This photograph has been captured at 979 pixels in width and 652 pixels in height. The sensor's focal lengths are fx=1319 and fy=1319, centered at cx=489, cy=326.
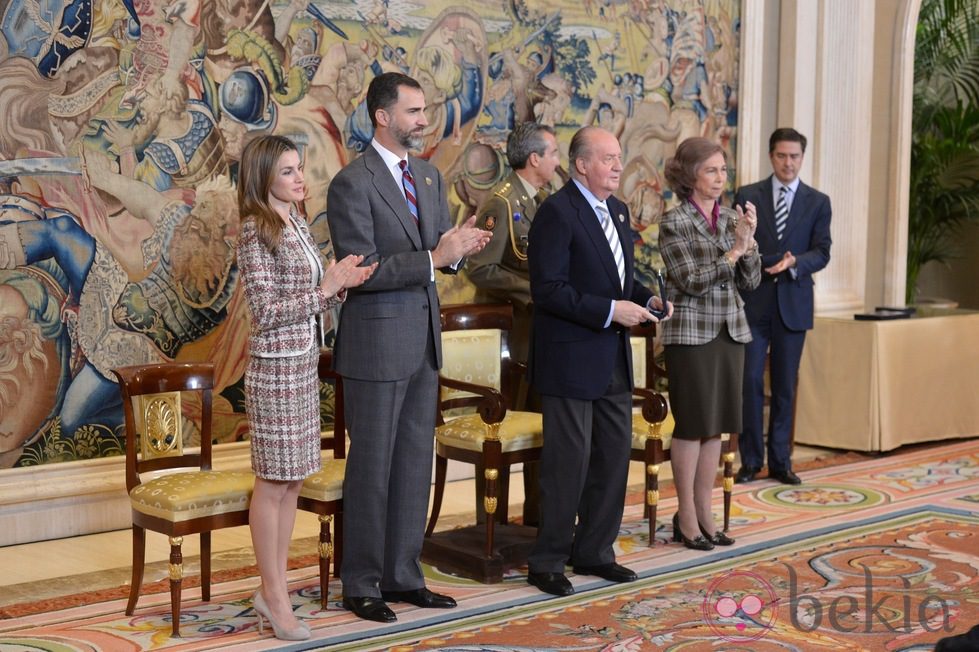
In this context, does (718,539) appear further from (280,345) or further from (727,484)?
(280,345)

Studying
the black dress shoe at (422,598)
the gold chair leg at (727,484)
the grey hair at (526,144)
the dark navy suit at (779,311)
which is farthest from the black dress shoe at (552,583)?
the dark navy suit at (779,311)

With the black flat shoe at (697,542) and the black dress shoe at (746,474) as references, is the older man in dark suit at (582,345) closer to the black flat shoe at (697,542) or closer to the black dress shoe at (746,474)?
the black flat shoe at (697,542)

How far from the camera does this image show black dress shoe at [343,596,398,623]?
4.84 metres

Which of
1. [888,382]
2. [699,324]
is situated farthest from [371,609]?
[888,382]

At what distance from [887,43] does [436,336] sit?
595 centimetres

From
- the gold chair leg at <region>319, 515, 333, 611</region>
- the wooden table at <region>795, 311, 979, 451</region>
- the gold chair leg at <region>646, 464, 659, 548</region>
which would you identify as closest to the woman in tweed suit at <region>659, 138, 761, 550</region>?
the gold chair leg at <region>646, 464, 659, 548</region>

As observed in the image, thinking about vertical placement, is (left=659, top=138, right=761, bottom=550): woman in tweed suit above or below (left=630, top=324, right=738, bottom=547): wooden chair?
above

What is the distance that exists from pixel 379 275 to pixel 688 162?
5.73ft

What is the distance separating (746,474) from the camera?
299 inches

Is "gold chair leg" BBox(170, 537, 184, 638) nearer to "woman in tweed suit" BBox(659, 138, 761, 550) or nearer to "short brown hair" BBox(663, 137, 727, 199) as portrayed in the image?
"woman in tweed suit" BBox(659, 138, 761, 550)

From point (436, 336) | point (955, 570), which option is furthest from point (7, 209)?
point (955, 570)

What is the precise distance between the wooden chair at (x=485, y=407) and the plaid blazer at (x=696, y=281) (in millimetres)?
765

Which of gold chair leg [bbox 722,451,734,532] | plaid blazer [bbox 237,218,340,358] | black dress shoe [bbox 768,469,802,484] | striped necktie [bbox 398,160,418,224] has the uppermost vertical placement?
striped necktie [bbox 398,160,418,224]

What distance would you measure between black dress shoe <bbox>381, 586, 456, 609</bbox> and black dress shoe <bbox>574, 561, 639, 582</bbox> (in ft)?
2.30
